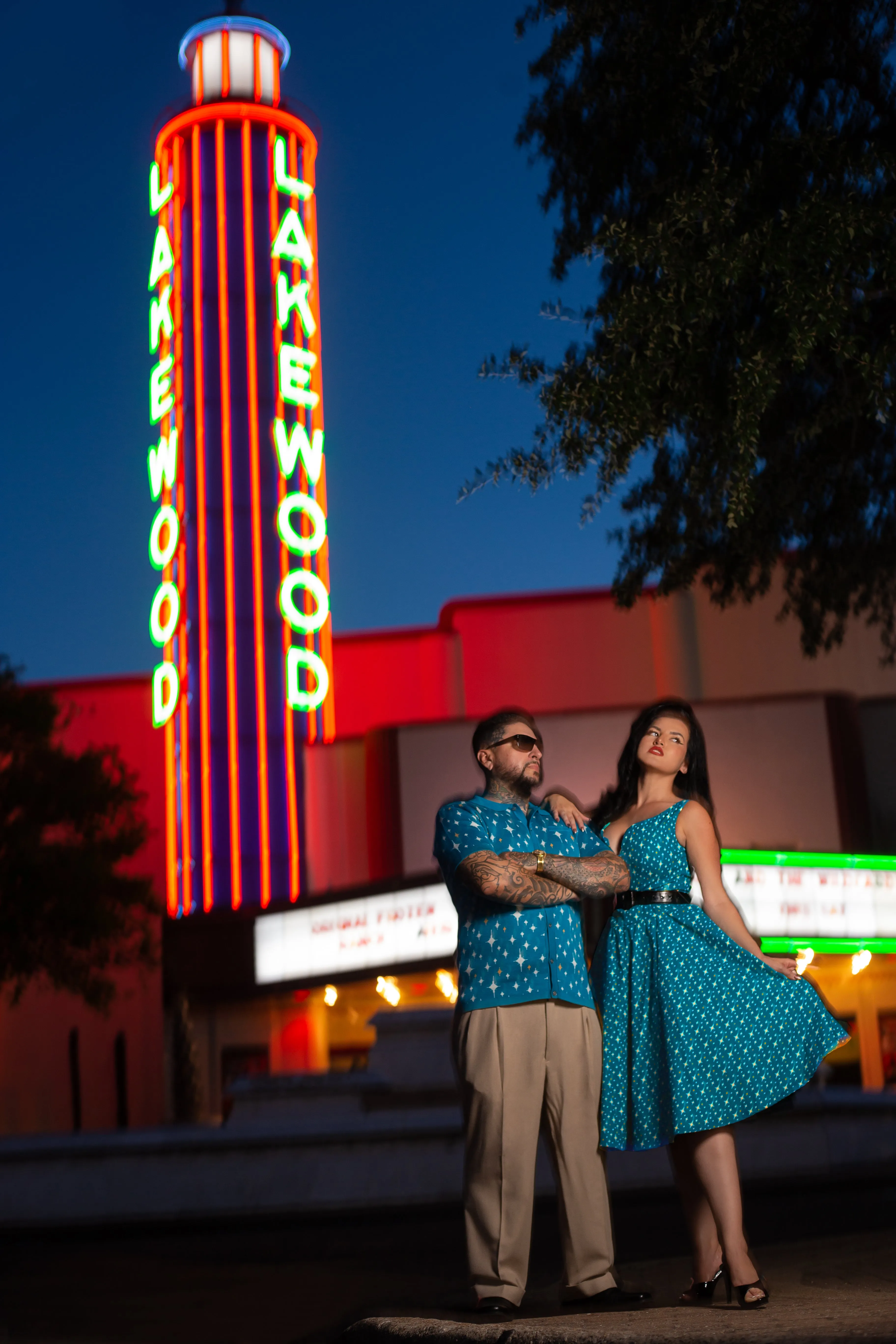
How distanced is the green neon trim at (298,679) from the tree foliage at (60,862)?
3823 millimetres

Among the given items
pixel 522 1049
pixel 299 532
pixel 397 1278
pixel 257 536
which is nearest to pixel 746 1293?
pixel 522 1049

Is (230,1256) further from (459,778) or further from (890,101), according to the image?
(459,778)

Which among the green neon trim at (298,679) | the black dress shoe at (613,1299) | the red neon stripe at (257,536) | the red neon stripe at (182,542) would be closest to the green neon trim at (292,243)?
the red neon stripe at (257,536)

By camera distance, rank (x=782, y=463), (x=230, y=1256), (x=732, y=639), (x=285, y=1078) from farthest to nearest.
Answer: (x=732, y=639) → (x=285, y=1078) → (x=782, y=463) → (x=230, y=1256)

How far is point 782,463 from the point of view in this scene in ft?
33.2

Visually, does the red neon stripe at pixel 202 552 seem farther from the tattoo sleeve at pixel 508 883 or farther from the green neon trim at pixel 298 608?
the tattoo sleeve at pixel 508 883

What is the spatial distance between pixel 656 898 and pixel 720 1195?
94 cm

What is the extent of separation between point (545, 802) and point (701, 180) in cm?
533

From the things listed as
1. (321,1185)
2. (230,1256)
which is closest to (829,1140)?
(321,1185)

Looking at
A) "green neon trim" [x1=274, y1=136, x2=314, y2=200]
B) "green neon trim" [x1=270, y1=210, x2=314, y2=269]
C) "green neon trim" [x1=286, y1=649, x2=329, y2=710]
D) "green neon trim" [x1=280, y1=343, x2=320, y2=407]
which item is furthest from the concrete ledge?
"green neon trim" [x1=274, y1=136, x2=314, y2=200]

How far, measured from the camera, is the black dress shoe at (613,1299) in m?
3.95

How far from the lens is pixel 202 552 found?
77.4 feet

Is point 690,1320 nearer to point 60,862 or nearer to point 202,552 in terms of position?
point 60,862

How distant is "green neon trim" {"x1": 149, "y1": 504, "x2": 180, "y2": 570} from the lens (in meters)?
23.8
